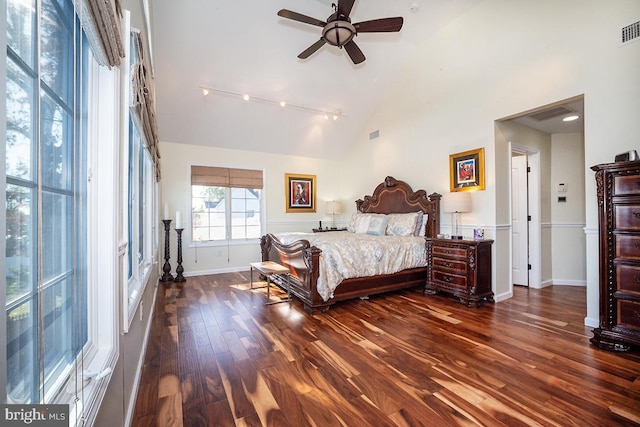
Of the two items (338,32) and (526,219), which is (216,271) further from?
(526,219)

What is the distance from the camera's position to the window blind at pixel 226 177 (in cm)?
547

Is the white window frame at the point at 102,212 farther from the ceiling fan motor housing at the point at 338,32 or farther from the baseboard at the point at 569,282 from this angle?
the baseboard at the point at 569,282

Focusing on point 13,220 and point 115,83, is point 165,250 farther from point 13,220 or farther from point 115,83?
point 13,220

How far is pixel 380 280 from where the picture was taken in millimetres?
3791

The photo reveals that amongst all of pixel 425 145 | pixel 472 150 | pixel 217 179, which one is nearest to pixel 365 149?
pixel 425 145

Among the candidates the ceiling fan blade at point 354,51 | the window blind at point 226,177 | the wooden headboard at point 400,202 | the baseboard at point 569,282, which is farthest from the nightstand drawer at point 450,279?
the window blind at point 226,177

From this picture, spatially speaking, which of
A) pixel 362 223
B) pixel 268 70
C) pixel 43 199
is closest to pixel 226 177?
pixel 268 70

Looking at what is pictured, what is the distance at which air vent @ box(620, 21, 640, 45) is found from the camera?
2.51 metres

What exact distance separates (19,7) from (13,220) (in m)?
0.49

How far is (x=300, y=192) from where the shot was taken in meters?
6.55

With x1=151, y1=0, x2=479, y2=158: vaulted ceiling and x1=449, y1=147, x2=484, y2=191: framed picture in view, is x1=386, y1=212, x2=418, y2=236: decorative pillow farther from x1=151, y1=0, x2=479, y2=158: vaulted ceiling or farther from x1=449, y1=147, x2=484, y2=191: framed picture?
x1=151, y1=0, x2=479, y2=158: vaulted ceiling

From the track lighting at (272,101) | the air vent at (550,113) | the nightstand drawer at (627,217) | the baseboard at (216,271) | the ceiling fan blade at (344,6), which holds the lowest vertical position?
the baseboard at (216,271)

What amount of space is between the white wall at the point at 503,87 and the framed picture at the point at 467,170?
3.6 inches

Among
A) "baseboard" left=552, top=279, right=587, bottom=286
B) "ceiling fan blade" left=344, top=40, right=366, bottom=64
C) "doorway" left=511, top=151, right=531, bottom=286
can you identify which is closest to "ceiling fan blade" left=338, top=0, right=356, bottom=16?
"ceiling fan blade" left=344, top=40, right=366, bottom=64
